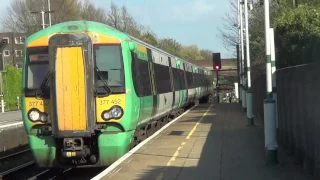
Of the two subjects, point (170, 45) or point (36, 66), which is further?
point (170, 45)

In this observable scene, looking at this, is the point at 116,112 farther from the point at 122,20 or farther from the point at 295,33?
the point at 122,20

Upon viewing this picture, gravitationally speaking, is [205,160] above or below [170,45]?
below

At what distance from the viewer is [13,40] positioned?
54469 mm

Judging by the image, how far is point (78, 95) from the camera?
10.3 meters

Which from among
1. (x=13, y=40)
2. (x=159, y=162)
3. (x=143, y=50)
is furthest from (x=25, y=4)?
(x=159, y=162)

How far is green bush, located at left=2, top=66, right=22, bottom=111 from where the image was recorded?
44844mm

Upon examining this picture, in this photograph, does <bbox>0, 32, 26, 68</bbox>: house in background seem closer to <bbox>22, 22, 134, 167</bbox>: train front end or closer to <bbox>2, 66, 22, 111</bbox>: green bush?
<bbox>2, 66, 22, 111</bbox>: green bush

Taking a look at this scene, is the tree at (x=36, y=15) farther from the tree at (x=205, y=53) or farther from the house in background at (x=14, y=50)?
the tree at (x=205, y=53)

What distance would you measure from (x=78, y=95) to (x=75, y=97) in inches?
2.8

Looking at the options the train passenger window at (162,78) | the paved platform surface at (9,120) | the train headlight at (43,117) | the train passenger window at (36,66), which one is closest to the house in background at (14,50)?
the paved platform surface at (9,120)

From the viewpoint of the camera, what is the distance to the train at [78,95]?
1027 cm

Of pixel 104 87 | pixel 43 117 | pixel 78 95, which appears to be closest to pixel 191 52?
pixel 104 87

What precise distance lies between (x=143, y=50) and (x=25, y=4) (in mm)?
43875

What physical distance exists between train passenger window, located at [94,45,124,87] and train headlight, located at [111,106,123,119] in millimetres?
492
